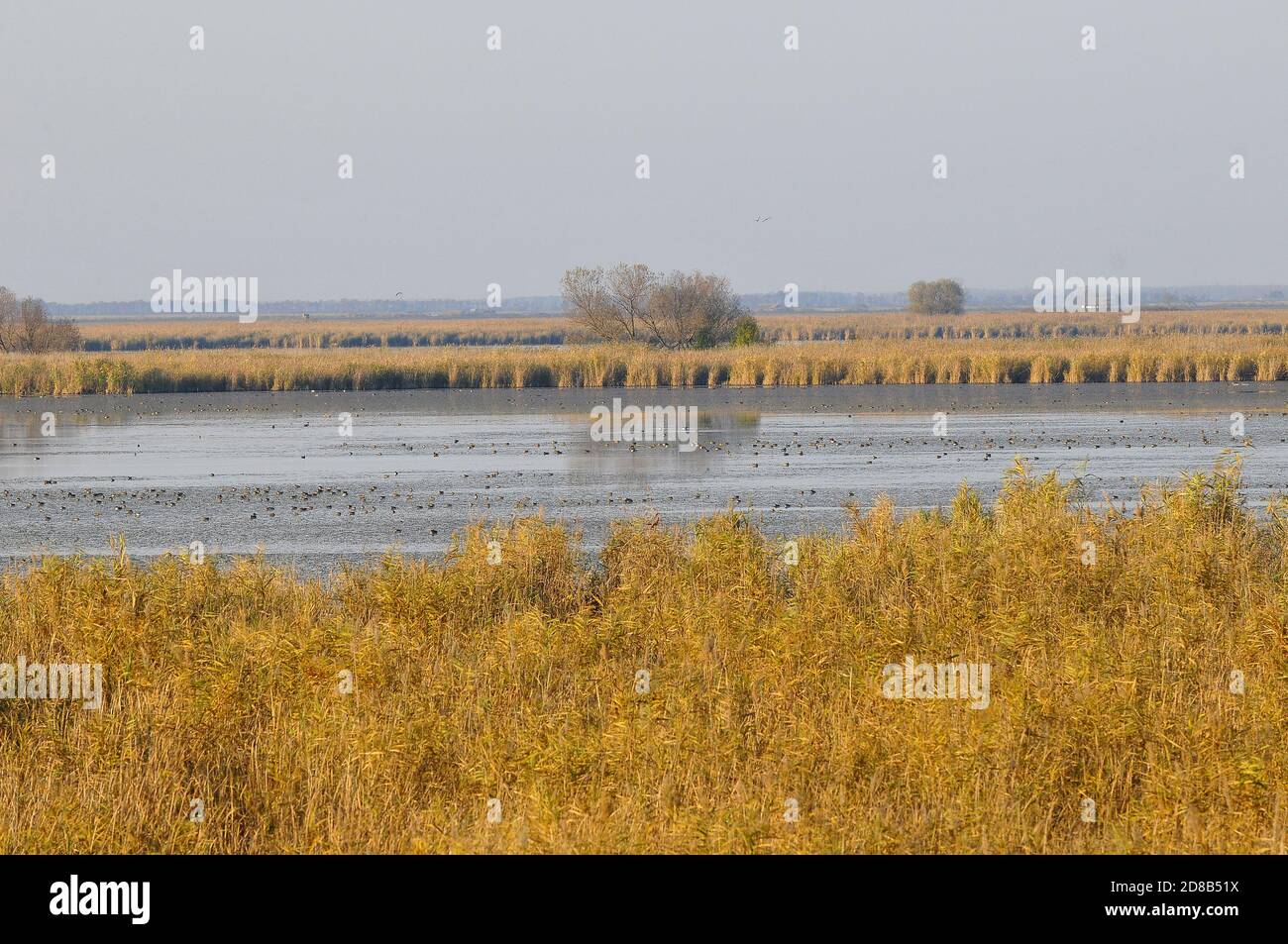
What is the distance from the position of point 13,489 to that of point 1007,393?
34009 millimetres

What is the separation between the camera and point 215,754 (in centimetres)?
1022

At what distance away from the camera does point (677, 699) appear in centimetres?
1042

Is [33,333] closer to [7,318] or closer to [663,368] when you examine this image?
[7,318]

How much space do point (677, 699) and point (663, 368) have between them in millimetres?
49644

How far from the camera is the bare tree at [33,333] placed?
7988 cm

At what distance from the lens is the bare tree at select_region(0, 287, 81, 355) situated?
79875mm

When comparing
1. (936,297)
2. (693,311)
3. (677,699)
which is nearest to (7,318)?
(693,311)

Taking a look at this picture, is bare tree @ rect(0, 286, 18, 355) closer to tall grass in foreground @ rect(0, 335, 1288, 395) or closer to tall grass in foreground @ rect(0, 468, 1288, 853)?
tall grass in foreground @ rect(0, 335, 1288, 395)

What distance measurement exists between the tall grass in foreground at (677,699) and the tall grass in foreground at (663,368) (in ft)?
142
